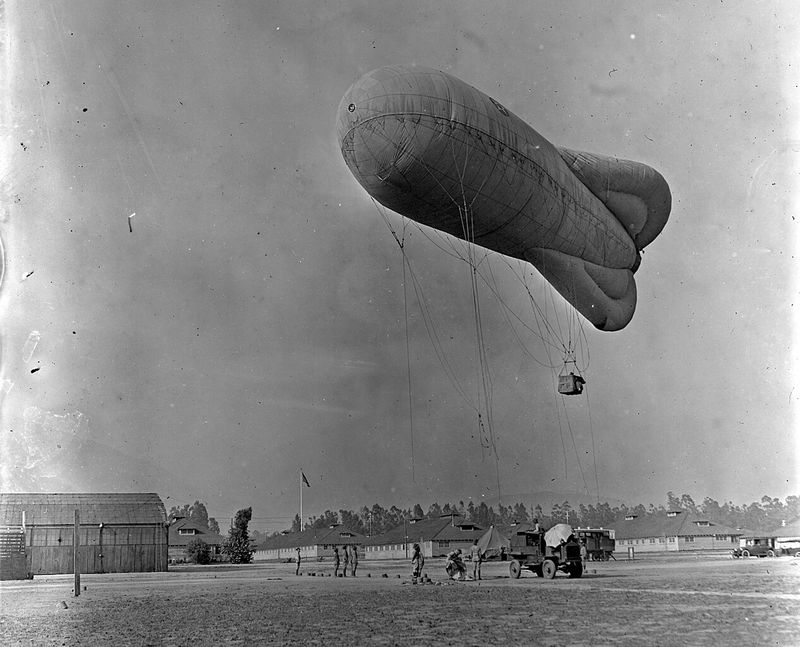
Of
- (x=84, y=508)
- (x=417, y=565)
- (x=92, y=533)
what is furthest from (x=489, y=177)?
(x=84, y=508)

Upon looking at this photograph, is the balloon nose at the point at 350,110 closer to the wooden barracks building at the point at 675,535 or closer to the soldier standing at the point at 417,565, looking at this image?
the soldier standing at the point at 417,565

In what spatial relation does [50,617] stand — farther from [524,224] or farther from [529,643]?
[524,224]

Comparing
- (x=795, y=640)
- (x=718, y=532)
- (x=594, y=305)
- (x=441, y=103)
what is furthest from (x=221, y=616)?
(x=718, y=532)

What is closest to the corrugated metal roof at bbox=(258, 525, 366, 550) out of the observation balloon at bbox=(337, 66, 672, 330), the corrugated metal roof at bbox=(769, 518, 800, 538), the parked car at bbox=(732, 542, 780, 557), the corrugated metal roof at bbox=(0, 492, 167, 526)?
the corrugated metal roof at bbox=(0, 492, 167, 526)

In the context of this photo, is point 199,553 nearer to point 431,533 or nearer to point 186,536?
point 431,533

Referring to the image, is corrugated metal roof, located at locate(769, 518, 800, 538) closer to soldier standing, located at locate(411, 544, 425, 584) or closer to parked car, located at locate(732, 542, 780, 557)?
parked car, located at locate(732, 542, 780, 557)

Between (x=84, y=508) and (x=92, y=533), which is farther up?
(x=84, y=508)
